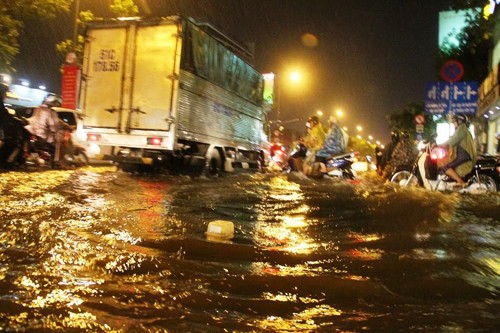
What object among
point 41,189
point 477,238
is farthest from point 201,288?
point 41,189

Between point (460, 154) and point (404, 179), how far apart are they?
5.35 feet

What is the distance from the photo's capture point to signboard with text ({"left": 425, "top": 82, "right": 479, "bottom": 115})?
14882 mm

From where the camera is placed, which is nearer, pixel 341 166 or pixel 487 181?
pixel 487 181

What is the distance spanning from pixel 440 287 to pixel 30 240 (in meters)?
3.30

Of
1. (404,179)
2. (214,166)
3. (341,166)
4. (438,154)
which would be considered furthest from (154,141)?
(438,154)

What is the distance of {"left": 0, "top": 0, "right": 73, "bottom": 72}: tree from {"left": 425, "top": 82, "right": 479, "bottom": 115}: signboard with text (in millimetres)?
12415

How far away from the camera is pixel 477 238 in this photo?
4348mm

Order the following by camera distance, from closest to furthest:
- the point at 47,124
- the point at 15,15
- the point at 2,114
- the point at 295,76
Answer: the point at 2,114 < the point at 47,124 < the point at 15,15 < the point at 295,76

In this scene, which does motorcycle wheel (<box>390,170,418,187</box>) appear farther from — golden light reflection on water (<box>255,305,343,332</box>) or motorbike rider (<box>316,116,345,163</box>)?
golden light reflection on water (<box>255,305,343,332</box>)

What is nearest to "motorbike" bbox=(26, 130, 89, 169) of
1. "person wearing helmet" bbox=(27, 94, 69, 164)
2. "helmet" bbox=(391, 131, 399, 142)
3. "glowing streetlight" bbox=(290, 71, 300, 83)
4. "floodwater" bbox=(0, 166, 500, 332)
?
"person wearing helmet" bbox=(27, 94, 69, 164)

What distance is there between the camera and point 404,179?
953 centimetres

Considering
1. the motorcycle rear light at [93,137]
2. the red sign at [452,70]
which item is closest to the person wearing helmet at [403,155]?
the red sign at [452,70]

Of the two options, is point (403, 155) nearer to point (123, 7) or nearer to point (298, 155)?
point (298, 155)

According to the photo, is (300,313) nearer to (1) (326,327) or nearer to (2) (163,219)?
Answer: (1) (326,327)
